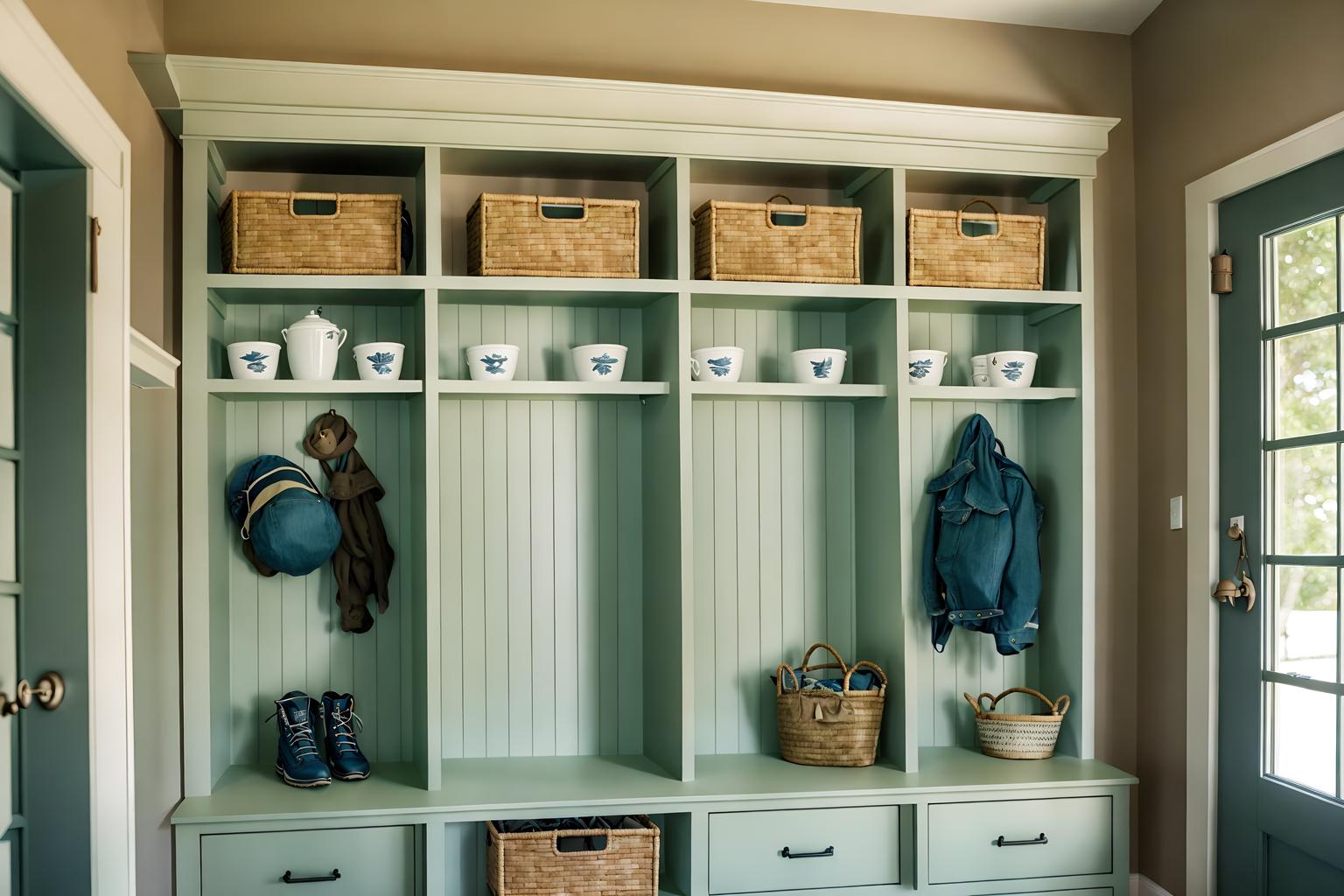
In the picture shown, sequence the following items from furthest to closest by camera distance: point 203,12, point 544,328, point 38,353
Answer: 1. point 544,328
2. point 203,12
3. point 38,353

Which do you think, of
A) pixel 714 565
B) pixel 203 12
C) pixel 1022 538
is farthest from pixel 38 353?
pixel 1022 538

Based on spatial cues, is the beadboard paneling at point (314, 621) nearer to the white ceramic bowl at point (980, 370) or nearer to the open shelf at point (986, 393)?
the open shelf at point (986, 393)

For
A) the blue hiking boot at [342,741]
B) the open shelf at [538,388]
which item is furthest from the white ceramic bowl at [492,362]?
the blue hiking boot at [342,741]

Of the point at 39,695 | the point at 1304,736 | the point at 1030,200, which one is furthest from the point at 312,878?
the point at 1030,200

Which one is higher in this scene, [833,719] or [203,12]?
[203,12]

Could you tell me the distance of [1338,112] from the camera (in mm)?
2639

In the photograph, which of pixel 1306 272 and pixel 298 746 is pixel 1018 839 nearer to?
pixel 1306 272

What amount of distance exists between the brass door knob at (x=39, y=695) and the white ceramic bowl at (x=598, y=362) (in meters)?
1.53

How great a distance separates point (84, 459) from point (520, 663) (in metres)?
1.56

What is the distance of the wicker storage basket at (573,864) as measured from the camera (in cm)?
285

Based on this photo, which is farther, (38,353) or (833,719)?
(833,719)

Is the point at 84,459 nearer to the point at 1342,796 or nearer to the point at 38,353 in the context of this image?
the point at 38,353

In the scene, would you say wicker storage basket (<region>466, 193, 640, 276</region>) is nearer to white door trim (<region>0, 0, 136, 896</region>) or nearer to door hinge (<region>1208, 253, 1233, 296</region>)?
white door trim (<region>0, 0, 136, 896</region>)

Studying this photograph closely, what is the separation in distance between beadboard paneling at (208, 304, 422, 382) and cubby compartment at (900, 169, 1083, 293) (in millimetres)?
1455
